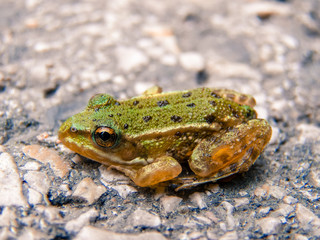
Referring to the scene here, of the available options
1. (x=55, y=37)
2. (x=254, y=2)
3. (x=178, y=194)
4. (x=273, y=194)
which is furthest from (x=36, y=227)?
(x=254, y=2)

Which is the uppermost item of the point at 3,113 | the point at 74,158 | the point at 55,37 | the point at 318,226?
the point at 55,37

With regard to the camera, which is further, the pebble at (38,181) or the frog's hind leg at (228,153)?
the frog's hind leg at (228,153)

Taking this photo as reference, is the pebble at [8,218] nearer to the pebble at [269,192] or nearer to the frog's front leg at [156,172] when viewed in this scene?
the frog's front leg at [156,172]

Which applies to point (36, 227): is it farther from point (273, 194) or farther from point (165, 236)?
point (273, 194)

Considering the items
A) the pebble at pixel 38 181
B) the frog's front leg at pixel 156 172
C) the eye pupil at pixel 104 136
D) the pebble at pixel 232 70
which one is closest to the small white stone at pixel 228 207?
the frog's front leg at pixel 156 172

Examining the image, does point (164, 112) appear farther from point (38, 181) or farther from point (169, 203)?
point (38, 181)

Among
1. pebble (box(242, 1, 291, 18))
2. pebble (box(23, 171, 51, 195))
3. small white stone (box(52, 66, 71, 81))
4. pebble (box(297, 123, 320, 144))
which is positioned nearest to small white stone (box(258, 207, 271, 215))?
pebble (box(297, 123, 320, 144))
